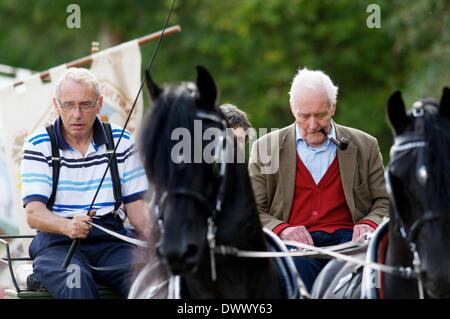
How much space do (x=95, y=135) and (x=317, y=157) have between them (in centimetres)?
140

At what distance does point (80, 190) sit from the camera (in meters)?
7.58

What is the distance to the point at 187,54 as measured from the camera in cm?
2830

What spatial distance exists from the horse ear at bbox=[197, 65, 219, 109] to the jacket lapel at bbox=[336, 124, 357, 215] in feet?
6.41

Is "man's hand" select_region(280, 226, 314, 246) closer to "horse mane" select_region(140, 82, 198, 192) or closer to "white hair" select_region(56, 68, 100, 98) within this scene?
"white hair" select_region(56, 68, 100, 98)

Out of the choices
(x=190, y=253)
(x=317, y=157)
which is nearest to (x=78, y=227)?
(x=317, y=157)

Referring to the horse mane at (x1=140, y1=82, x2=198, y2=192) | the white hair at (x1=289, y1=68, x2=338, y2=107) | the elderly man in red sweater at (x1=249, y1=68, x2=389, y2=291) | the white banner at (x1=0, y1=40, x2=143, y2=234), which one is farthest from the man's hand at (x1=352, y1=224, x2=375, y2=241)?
the white banner at (x1=0, y1=40, x2=143, y2=234)

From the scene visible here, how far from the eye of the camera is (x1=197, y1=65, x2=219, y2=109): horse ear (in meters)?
5.96

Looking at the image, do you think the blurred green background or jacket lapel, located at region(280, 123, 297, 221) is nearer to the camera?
jacket lapel, located at region(280, 123, 297, 221)

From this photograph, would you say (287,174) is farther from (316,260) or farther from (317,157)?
(316,260)

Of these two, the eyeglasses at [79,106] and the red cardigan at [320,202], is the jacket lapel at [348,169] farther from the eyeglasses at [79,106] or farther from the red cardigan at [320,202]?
the eyeglasses at [79,106]

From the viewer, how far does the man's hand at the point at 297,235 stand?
7430 mm

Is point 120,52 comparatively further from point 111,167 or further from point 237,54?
point 237,54
